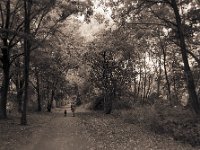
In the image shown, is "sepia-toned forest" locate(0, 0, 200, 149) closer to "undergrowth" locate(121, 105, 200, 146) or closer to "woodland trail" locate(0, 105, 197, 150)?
"undergrowth" locate(121, 105, 200, 146)

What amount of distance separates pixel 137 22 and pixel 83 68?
21.4m

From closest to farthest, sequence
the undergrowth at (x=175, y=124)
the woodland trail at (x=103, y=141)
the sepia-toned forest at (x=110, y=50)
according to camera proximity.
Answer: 1. the woodland trail at (x=103, y=141)
2. the undergrowth at (x=175, y=124)
3. the sepia-toned forest at (x=110, y=50)

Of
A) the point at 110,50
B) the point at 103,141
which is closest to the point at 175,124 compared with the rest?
the point at 103,141

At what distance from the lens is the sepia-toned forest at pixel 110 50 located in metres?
22.6

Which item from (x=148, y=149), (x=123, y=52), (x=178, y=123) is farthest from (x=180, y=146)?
(x=123, y=52)

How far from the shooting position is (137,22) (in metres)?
25.2

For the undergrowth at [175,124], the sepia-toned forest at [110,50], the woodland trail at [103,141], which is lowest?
the woodland trail at [103,141]

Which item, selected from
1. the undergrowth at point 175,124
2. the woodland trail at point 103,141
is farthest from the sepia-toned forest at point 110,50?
the woodland trail at point 103,141

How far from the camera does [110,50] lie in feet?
127

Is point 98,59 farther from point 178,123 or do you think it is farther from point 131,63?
point 178,123

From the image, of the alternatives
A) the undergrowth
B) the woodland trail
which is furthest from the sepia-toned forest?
the woodland trail

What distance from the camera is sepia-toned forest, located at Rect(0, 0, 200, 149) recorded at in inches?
890

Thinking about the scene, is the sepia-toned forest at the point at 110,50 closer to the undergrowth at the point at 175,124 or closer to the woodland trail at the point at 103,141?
the undergrowth at the point at 175,124

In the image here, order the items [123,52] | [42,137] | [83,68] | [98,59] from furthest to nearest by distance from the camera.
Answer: [83,68] → [98,59] → [123,52] → [42,137]
